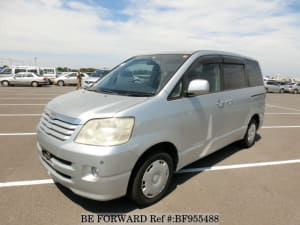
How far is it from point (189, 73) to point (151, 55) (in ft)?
3.06

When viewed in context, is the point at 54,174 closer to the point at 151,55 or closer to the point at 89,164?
the point at 89,164

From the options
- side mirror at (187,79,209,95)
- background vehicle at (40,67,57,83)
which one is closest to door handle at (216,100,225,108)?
side mirror at (187,79,209,95)

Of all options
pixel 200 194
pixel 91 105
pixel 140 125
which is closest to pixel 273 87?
pixel 200 194

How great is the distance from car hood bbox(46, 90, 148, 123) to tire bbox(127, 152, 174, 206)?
0.68 metres

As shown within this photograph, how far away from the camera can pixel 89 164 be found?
2041mm

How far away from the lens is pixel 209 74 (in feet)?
11.0

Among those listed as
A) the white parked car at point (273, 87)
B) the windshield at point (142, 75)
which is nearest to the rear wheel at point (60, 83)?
the windshield at point (142, 75)

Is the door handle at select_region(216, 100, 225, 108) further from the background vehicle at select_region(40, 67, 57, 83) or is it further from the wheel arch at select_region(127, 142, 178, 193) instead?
the background vehicle at select_region(40, 67, 57, 83)

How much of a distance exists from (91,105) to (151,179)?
113 cm

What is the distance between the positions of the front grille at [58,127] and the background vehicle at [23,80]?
19.7 m

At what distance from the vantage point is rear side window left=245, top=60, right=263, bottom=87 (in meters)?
4.54

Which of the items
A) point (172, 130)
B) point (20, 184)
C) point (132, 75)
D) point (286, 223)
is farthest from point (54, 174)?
point (286, 223)

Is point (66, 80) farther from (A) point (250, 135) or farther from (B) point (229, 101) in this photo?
(B) point (229, 101)

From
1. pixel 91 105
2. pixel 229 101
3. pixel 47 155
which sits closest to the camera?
pixel 91 105
